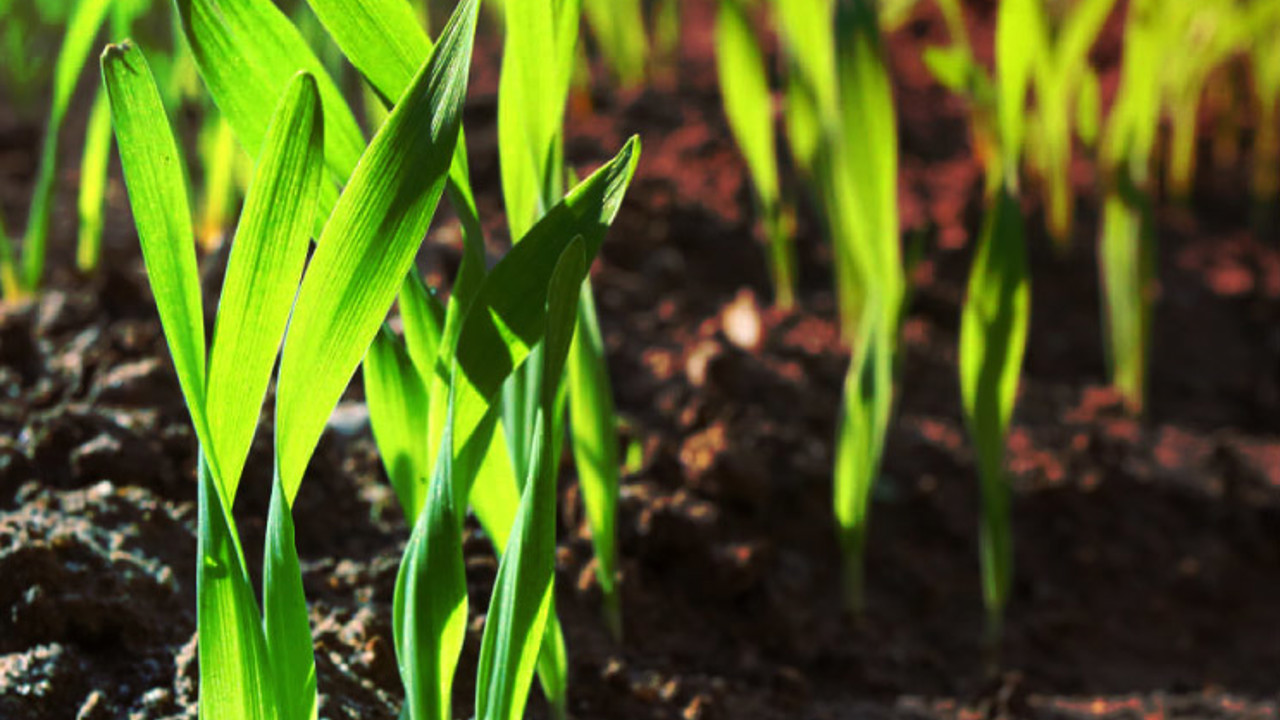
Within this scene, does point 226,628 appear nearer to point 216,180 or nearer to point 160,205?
point 160,205

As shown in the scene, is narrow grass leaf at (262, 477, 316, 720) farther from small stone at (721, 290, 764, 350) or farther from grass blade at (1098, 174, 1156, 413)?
grass blade at (1098, 174, 1156, 413)

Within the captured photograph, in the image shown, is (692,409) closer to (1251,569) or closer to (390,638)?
(390,638)

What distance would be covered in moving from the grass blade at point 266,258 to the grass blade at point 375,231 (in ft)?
0.04

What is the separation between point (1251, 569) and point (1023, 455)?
0.27m

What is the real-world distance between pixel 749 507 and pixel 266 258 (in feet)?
2.39

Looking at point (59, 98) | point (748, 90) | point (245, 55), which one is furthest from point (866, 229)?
point (59, 98)

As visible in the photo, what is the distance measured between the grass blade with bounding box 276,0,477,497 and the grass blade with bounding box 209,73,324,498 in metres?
0.01

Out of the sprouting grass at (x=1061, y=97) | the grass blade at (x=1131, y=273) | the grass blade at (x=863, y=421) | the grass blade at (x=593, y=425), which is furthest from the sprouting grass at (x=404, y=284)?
the grass blade at (x=1131, y=273)

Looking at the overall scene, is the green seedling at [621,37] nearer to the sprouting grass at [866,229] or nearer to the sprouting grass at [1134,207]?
the sprouting grass at [1134,207]

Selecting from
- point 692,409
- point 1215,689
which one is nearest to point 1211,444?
point 1215,689

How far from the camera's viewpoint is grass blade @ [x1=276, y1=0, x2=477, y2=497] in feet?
2.07

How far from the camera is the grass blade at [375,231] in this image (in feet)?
2.07

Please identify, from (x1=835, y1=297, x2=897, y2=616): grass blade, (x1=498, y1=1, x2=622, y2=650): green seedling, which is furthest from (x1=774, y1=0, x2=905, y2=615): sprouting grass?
(x1=498, y1=1, x2=622, y2=650): green seedling

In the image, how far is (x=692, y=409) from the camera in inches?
51.9
